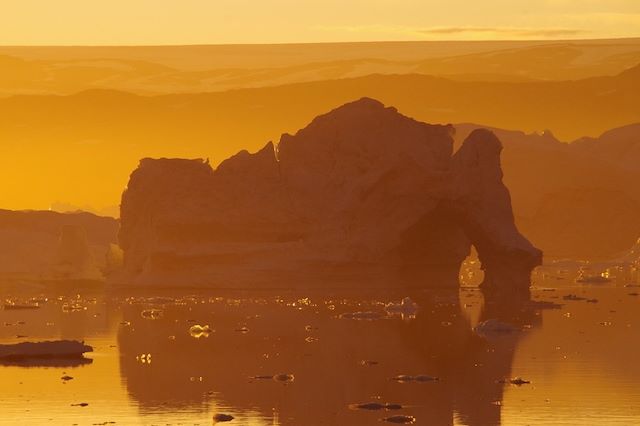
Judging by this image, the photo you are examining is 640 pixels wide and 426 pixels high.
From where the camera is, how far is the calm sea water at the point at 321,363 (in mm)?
27672

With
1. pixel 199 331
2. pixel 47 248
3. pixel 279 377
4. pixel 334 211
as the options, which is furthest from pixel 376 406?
pixel 47 248

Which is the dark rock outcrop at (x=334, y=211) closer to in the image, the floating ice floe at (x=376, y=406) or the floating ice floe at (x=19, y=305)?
the floating ice floe at (x=19, y=305)

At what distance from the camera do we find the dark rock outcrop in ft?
189

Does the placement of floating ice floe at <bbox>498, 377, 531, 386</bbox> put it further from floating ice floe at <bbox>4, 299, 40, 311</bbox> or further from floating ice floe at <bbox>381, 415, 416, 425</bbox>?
floating ice floe at <bbox>4, 299, 40, 311</bbox>

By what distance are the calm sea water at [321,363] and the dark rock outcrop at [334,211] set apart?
7.11ft

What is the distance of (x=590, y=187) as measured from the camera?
11512cm

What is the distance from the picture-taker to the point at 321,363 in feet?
116

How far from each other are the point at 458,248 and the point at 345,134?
6147mm

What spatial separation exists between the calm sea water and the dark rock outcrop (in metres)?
2.17

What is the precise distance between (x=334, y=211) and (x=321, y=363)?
23.4 meters

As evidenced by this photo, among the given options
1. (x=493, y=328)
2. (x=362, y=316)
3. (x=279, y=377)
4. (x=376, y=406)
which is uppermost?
(x=362, y=316)

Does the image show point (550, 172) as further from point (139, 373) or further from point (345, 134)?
point (139, 373)

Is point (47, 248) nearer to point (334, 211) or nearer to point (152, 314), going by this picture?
point (334, 211)

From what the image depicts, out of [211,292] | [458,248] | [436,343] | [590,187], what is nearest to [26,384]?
[436,343]
